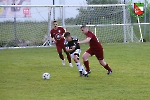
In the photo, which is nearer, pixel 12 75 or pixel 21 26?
pixel 12 75

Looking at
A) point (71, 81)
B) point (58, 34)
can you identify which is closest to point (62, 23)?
point (58, 34)

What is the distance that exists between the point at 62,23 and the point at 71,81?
15.9 m

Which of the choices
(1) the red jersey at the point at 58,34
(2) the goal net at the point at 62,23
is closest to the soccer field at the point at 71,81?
(1) the red jersey at the point at 58,34

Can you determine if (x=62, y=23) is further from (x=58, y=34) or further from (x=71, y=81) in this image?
(x=71, y=81)

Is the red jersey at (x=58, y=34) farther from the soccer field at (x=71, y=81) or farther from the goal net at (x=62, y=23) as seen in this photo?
the goal net at (x=62, y=23)

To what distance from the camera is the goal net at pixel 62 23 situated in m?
28.4

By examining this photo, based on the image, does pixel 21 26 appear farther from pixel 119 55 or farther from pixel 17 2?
pixel 119 55

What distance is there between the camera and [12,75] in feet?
49.5

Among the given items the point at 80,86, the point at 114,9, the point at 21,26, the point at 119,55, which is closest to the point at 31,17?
the point at 21,26

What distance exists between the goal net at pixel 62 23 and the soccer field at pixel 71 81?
7463 millimetres

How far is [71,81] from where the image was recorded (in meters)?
13.6

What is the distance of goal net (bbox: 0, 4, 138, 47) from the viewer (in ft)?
93.2

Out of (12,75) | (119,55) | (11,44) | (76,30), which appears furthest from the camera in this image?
(76,30)

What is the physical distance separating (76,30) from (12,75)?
15.1 meters
